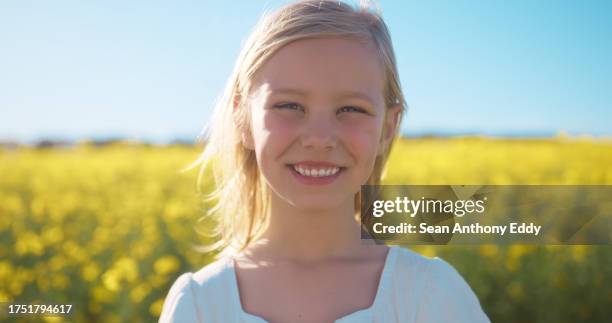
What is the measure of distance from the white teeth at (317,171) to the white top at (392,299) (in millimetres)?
232

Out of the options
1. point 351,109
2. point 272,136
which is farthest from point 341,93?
point 272,136

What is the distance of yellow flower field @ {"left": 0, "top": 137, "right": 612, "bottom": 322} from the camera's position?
294cm

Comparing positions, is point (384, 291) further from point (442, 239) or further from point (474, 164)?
point (474, 164)

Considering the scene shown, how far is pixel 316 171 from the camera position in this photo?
1.33 metres

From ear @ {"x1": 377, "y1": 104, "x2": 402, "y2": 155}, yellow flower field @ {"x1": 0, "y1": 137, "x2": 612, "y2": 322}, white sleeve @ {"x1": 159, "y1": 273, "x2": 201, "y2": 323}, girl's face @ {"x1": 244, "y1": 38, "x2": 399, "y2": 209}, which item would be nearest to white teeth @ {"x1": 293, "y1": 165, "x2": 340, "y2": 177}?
girl's face @ {"x1": 244, "y1": 38, "x2": 399, "y2": 209}

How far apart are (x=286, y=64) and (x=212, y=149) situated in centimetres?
37

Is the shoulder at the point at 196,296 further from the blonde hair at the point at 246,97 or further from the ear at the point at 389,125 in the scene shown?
the ear at the point at 389,125

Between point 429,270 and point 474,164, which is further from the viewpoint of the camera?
point 474,164

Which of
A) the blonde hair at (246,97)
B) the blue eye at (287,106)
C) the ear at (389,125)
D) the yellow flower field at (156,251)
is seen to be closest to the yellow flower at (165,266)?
the yellow flower field at (156,251)

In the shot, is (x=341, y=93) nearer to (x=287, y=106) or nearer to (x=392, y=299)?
(x=287, y=106)

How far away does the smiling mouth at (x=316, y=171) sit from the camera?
A: 1.33m

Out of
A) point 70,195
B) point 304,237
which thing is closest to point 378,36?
point 304,237

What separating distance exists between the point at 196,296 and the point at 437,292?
0.49 meters

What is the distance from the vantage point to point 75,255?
3268mm
